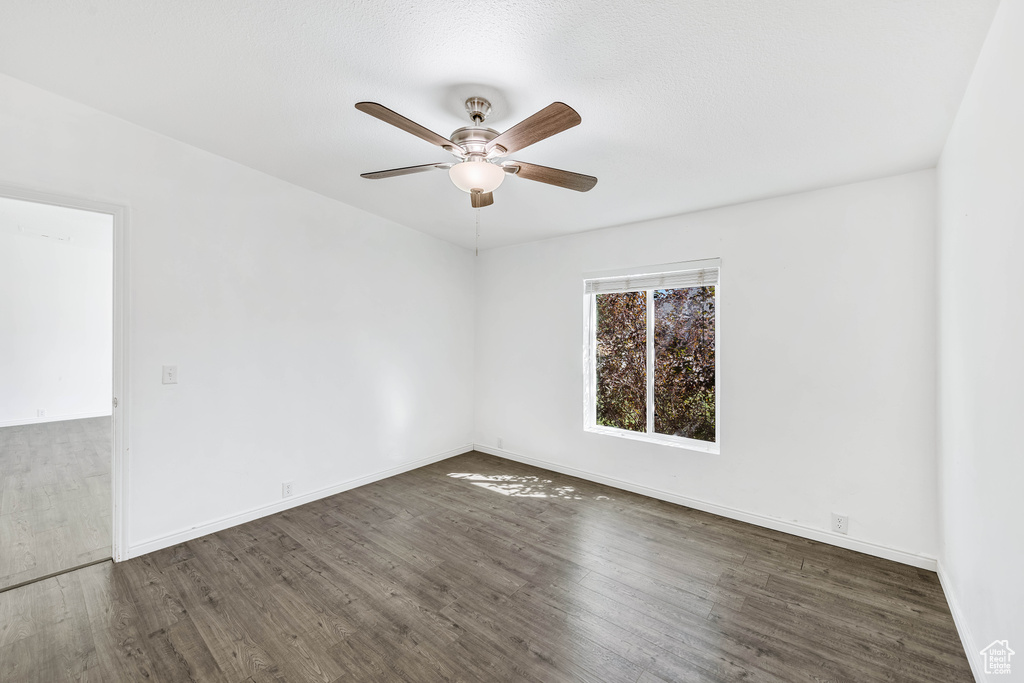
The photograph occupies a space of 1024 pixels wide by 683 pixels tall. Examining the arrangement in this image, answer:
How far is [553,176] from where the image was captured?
6.88 feet

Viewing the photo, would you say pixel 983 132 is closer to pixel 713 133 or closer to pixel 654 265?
pixel 713 133

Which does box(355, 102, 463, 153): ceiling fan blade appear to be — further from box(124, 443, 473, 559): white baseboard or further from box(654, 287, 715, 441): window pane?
box(124, 443, 473, 559): white baseboard

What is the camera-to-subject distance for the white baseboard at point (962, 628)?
5.37 feet

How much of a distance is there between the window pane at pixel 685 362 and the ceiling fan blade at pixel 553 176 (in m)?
1.78

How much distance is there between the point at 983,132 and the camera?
1557 mm

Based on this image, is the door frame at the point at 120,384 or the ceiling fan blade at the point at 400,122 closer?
the ceiling fan blade at the point at 400,122

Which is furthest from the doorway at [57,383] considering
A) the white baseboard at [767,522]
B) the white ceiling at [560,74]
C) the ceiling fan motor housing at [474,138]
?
the white baseboard at [767,522]

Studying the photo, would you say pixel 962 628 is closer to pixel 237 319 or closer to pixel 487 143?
pixel 487 143

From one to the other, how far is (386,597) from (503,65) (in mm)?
2622

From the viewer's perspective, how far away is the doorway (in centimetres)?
265

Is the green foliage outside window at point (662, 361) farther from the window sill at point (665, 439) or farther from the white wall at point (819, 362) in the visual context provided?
the white wall at point (819, 362)

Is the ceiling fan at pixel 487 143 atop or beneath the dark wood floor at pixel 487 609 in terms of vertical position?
atop

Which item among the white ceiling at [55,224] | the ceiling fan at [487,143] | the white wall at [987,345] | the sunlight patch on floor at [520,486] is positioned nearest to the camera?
the white wall at [987,345]

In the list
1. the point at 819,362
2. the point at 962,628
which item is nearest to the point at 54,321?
the point at 819,362
